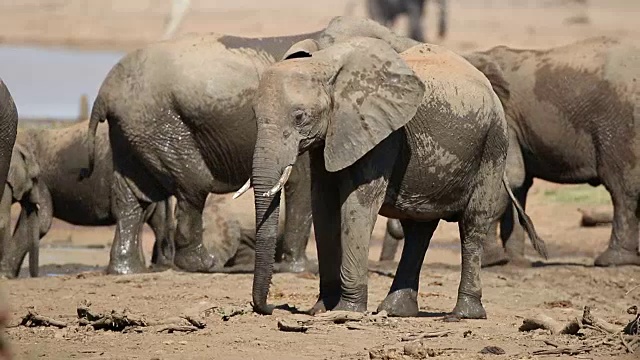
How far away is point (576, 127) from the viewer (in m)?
13.6

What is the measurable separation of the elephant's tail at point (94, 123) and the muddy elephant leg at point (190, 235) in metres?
0.87

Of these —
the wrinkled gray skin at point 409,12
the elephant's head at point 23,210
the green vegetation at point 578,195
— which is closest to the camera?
the elephant's head at point 23,210

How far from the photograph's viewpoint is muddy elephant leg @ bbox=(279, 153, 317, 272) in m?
12.5

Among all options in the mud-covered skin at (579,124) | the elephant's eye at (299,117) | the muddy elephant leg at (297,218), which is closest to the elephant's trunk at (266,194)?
the elephant's eye at (299,117)

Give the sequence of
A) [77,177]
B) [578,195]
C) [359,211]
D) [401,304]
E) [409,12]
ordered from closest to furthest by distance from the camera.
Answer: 1. [359,211]
2. [401,304]
3. [77,177]
4. [578,195]
5. [409,12]

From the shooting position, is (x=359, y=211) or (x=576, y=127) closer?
(x=359, y=211)

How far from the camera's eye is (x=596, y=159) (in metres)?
13.6

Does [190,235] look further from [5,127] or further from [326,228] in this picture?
[326,228]

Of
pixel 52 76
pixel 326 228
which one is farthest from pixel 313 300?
pixel 52 76

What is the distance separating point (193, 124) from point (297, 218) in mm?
1095

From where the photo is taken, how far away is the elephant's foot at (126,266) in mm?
12664

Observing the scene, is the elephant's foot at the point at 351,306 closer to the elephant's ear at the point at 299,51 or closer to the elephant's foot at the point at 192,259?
the elephant's ear at the point at 299,51

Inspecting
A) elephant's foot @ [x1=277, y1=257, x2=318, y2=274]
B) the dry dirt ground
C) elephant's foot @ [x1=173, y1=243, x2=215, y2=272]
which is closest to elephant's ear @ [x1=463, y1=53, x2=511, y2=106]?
the dry dirt ground

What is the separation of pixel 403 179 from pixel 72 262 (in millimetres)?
5888
